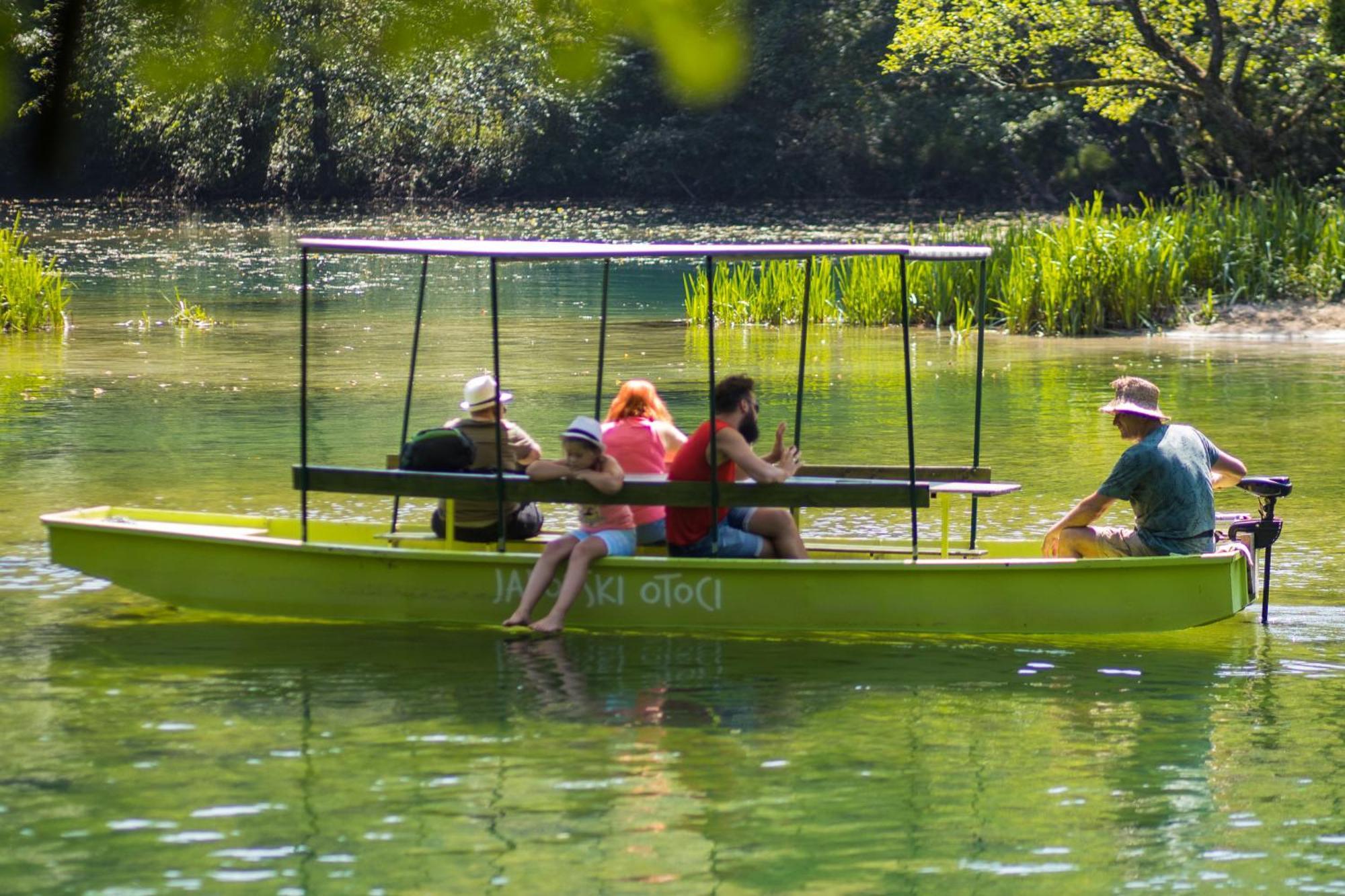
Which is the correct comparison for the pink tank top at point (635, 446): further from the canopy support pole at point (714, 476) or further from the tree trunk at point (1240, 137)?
the tree trunk at point (1240, 137)

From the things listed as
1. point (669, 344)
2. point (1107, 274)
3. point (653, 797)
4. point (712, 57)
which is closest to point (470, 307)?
point (669, 344)

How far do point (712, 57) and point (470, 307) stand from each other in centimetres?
2783

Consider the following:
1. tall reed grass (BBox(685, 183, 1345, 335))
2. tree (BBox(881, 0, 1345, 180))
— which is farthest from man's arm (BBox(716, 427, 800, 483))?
tree (BBox(881, 0, 1345, 180))

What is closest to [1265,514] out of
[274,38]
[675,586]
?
[675,586]

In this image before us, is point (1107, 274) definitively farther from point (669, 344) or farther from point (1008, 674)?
point (1008, 674)

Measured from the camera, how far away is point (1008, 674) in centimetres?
885

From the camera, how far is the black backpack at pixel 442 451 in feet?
32.0

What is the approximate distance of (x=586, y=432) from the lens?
9281mm

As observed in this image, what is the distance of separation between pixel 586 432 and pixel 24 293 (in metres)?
16.8

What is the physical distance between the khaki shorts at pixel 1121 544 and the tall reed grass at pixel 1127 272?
14.5 meters

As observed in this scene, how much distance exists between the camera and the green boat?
30.2ft

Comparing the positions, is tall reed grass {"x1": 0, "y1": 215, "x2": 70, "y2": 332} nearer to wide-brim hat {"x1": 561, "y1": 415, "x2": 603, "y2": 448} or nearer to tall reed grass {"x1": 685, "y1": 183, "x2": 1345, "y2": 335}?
tall reed grass {"x1": 685, "y1": 183, "x2": 1345, "y2": 335}

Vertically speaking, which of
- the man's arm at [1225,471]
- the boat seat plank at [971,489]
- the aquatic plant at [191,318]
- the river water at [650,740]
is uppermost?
the aquatic plant at [191,318]

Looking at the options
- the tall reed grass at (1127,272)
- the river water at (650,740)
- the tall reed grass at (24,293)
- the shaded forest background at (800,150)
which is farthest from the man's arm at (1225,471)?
the tall reed grass at (24,293)
